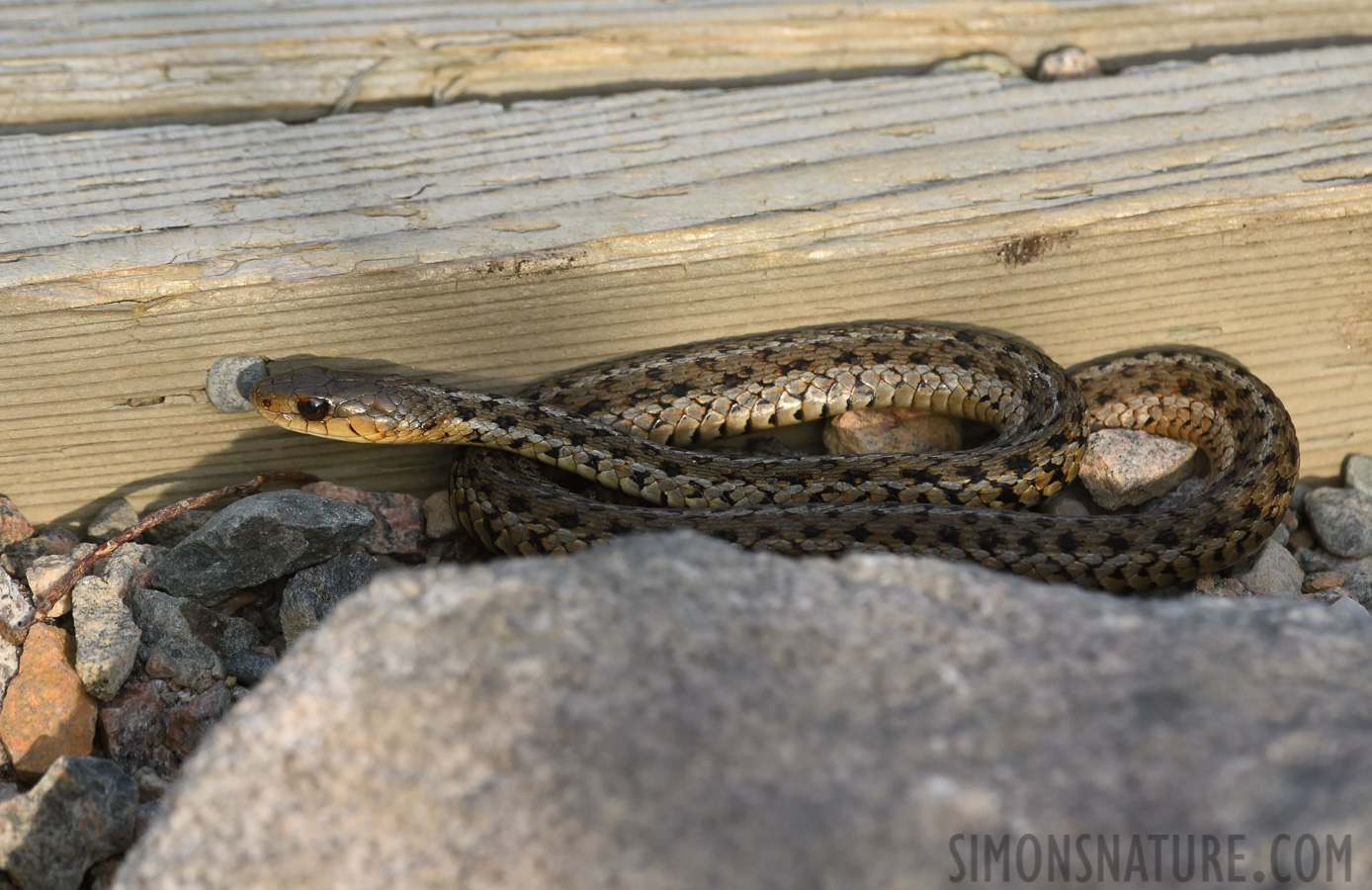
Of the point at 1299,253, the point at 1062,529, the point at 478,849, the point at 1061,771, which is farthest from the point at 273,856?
the point at 1299,253

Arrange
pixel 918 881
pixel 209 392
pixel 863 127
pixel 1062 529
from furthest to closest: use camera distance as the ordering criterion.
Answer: pixel 863 127, pixel 1062 529, pixel 209 392, pixel 918 881

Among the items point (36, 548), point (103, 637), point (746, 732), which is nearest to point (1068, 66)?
point (746, 732)

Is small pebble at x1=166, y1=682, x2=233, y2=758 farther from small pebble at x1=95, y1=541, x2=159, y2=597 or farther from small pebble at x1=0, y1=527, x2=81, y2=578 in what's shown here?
small pebble at x1=0, y1=527, x2=81, y2=578

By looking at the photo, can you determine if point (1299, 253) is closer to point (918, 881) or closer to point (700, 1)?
point (700, 1)

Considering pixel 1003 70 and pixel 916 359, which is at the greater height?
pixel 1003 70

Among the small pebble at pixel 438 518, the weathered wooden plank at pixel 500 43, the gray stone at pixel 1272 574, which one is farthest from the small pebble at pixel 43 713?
the gray stone at pixel 1272 574

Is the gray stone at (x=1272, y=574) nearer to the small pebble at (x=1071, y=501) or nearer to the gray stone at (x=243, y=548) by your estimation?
the small pebble at (x=1071, y=501)

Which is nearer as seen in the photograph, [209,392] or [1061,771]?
[1061,771]

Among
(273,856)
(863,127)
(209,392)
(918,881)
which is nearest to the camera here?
(918,881)

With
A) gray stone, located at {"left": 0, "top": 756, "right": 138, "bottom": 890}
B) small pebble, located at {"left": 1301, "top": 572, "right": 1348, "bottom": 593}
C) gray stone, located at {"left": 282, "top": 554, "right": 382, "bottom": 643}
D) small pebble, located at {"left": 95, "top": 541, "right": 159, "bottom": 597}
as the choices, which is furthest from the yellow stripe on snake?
gray stone, located at {"left": 0, "top": 756, "right": 138, "bottom": 890}

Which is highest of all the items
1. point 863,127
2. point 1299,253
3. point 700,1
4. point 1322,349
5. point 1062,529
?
point 700,1
